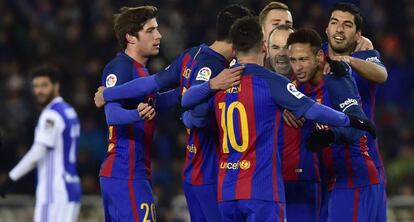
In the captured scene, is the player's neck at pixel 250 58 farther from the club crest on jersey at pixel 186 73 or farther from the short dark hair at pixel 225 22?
the club crest on jersey at pixel 186 73

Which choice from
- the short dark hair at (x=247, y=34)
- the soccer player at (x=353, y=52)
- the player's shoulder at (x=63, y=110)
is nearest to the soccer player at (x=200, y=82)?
the short dark hair at (x=247, y=34)

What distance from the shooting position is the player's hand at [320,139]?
25.8 feet

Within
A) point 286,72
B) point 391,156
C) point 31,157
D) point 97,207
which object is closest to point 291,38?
point 286,72

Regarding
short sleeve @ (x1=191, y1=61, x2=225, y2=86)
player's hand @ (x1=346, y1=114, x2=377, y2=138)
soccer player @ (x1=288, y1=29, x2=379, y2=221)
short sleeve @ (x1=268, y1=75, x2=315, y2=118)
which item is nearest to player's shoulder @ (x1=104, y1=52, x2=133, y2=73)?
short sleeve @ (x1=191, y1=61, x2=225, y2=86)

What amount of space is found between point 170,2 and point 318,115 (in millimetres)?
11037

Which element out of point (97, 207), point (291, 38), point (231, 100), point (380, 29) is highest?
point (380, 29)

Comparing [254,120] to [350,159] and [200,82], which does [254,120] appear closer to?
[200,82]

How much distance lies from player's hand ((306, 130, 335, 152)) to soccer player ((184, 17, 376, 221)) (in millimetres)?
222

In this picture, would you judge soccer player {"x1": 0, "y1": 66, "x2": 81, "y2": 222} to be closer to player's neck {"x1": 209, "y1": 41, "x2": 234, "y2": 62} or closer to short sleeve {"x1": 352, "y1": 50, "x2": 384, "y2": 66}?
player's neck {"x1": 209, "y1": 41, "x2": 234, "y2": 62}

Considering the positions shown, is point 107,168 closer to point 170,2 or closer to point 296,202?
point 296,202

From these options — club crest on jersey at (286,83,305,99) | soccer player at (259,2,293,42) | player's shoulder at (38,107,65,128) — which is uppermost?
soccer player at (259,2,293,42)

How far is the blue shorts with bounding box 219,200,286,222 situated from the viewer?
7586mm

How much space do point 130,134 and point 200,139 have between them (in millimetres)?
616

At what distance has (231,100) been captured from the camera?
777 centimetres
